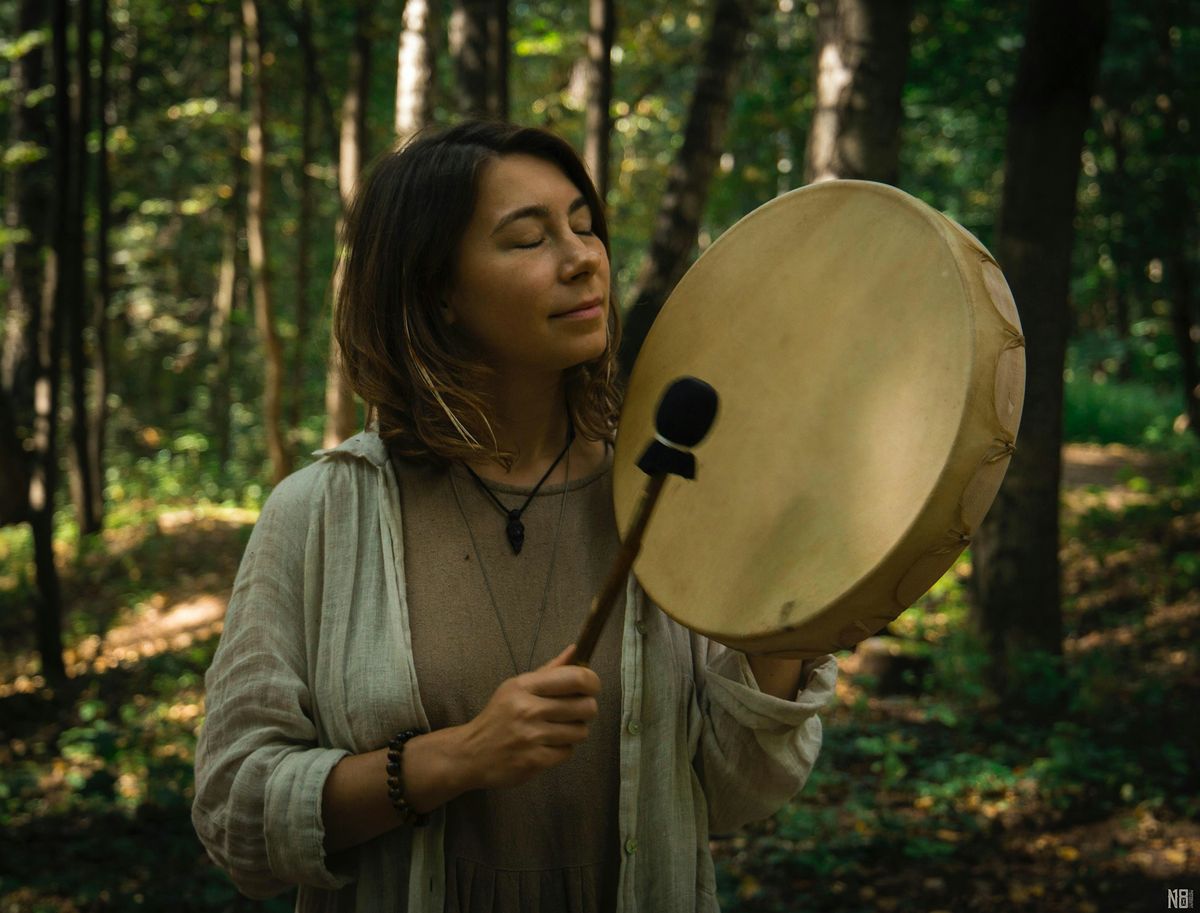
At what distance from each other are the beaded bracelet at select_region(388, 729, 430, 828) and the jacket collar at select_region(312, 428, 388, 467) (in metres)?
0.46

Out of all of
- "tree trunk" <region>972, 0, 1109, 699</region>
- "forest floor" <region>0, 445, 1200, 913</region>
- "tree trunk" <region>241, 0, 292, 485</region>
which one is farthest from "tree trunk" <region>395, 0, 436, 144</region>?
"tree trunk" <region>241, 0, 292, 485</region>

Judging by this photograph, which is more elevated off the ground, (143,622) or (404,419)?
(404,419)

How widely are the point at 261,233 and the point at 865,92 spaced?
8.14 m

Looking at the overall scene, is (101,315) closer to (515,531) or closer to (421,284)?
(421,284)

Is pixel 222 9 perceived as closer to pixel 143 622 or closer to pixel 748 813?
pixel 143 622

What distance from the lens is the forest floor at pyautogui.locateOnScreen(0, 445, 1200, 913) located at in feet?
12.6

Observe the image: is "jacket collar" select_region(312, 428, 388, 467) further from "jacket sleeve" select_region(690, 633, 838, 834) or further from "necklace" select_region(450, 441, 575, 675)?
"jacket sleeve" select_region(690, 633, 838, 834)

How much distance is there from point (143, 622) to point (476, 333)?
8.05 meters

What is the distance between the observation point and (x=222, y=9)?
40.6ft

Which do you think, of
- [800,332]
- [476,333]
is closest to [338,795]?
[476,333]

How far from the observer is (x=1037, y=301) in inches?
207

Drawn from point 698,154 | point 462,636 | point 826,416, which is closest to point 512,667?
point 462,636

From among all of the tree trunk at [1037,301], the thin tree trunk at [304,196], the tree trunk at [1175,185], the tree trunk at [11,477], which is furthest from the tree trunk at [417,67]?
the thin tree trunk at [304,196]

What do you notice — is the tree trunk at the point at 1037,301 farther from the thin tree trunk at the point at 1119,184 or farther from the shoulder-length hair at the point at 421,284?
the thin tree trunk at the point at 1119,184
